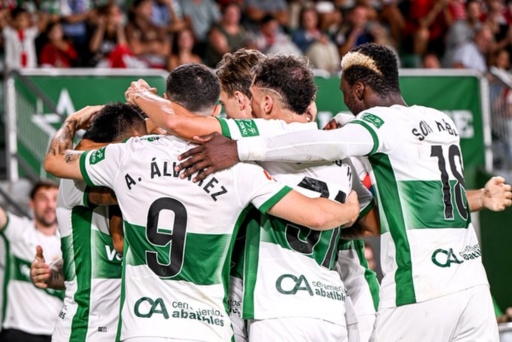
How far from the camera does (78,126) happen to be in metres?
5.38

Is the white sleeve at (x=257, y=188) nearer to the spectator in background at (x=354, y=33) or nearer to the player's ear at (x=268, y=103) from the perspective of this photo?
the player's ear at (x=268, y=103)

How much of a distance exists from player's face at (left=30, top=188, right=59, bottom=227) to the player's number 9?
4270 millimetres

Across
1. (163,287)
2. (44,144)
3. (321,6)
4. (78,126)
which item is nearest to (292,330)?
(163,287)

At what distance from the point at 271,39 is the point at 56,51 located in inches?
138

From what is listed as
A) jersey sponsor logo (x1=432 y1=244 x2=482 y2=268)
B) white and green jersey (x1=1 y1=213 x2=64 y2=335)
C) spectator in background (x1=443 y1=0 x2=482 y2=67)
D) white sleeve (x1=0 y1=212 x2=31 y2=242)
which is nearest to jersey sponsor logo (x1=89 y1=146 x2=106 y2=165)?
jersey sponsor logo (x1=432 y1=244 x2=482 y2=268)

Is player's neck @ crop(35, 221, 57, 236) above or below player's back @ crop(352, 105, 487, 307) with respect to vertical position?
below

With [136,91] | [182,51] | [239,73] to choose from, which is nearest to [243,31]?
[182,51]

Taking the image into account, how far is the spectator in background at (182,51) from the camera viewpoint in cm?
1237

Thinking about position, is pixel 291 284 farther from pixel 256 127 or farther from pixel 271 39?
pixel 271 39

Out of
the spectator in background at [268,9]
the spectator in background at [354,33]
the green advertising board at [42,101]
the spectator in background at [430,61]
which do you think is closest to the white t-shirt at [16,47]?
the green advertising board at [42,101]

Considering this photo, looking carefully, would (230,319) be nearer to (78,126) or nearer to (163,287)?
(163,287)

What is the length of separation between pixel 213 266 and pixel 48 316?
4633 millimetres

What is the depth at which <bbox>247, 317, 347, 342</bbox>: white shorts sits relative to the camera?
448 centimetres

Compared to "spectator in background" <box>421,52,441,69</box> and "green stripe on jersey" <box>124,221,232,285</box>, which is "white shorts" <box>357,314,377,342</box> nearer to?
"green stripe on jersey" <box>124,221,232,285</box>
